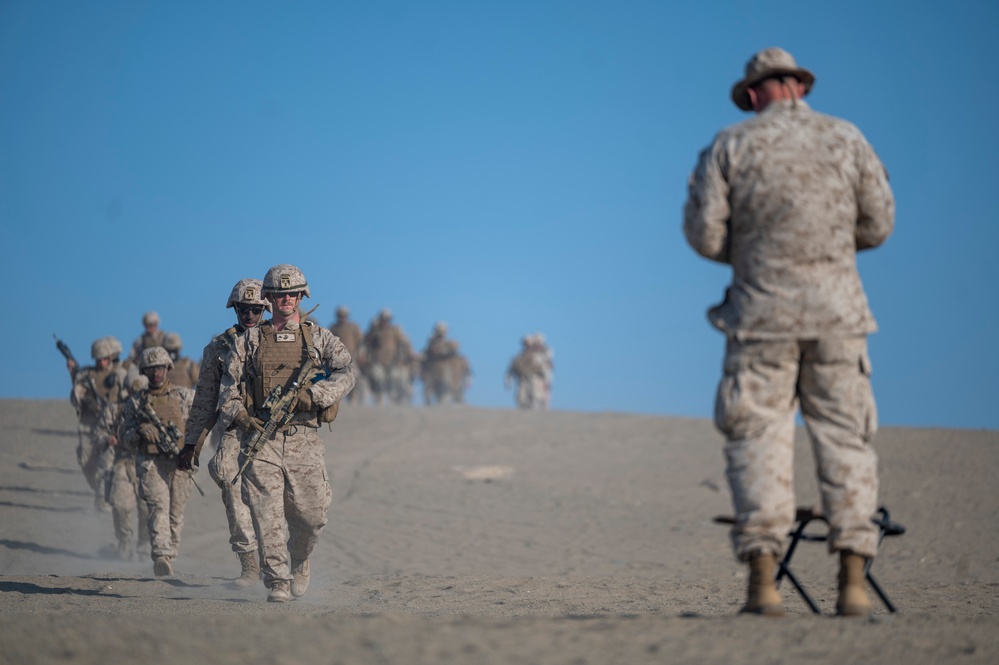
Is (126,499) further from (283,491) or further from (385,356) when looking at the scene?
(385,356)

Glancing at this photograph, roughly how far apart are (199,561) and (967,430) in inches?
732

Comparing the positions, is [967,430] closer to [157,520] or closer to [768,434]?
[157,520]

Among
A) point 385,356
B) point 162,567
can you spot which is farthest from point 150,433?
point 385,356

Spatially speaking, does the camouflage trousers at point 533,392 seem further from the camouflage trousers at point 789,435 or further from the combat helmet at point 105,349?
the camouflage trousers at point 789,435

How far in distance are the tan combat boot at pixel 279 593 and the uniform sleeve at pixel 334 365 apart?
1.37 metres

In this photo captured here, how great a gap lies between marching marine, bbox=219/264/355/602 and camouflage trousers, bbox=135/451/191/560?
3.08 m

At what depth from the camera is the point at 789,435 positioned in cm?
530

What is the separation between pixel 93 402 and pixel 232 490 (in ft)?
22.6

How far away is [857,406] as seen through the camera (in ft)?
17.4

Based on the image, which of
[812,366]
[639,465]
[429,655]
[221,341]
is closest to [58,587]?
[221,341]

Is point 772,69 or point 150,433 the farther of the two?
point 150,433

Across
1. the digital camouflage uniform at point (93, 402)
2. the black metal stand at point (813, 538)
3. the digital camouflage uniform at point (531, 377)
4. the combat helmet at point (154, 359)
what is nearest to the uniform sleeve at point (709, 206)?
the black metal stand at point (813, 538)

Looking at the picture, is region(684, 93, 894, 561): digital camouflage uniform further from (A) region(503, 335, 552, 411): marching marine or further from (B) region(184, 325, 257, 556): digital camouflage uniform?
(A) region(503, 335, 552, 411): marching marine

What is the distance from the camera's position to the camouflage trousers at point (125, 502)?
43.4 feet
